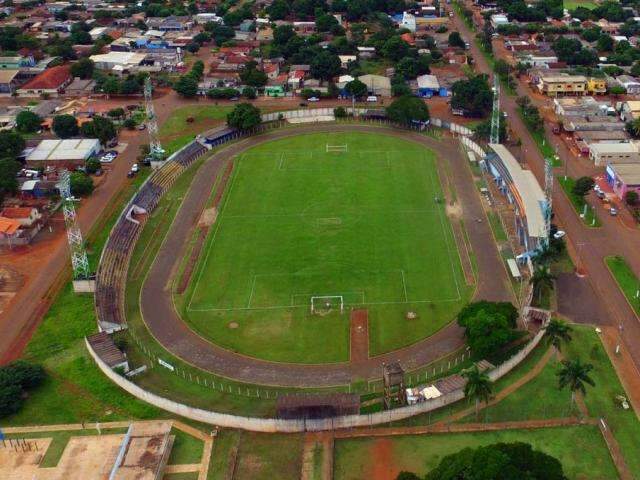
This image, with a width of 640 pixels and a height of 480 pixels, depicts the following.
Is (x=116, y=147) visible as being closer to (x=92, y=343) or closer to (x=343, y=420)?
(x=92, y=343)

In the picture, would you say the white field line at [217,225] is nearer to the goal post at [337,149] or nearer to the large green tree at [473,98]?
the goal post at [337,149]

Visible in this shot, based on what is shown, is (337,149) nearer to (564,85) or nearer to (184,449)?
(564,85)

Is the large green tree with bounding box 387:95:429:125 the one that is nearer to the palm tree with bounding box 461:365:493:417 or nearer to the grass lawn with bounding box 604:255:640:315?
the grass lawn with bounding box 604:255:640:315

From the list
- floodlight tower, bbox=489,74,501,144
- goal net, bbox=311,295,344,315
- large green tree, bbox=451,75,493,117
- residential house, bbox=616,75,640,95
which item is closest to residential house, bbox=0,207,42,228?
goal net, bbox=311,295,344,315

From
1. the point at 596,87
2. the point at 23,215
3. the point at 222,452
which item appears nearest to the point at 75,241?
the point at 23,215

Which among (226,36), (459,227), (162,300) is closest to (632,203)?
(459,227)
